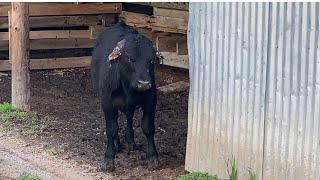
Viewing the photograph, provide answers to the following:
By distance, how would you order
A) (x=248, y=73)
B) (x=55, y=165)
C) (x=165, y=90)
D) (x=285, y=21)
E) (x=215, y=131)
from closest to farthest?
1. (x=285, y=21)
2. (x=248, y=73)
3. (x=215, y=131)
4. (x=55, y=165)
5. (x=165, y=90)

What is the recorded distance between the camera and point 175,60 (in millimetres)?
13297

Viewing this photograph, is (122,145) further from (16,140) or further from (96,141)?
(16,140)

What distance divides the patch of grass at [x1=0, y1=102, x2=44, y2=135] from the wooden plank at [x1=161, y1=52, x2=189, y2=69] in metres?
3.18

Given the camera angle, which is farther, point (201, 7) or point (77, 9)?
point (77, 9)

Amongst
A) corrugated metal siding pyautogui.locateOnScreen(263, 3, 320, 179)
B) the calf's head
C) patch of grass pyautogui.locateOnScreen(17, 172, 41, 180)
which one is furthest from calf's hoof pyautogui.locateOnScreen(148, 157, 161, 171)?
corrugated metal siding pyautogui.locateOnScreen(263, 3, 320, 179)

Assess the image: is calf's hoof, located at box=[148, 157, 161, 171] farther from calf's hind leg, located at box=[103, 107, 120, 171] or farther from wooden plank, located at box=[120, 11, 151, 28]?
wooden plank, located at box=[120, 11, 151, 28]

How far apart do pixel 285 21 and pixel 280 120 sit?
0.93 metres

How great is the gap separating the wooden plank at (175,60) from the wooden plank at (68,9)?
237 centimetres

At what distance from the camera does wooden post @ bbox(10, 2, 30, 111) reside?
36.7 feet

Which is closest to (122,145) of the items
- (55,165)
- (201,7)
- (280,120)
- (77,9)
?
(55,165)

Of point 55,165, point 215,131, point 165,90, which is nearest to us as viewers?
point 215,131

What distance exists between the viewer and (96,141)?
9891 mm

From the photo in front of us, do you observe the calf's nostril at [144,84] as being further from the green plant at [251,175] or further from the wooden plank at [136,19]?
the wooden plank at [136,19]

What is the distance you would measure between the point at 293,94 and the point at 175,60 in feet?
21.4
